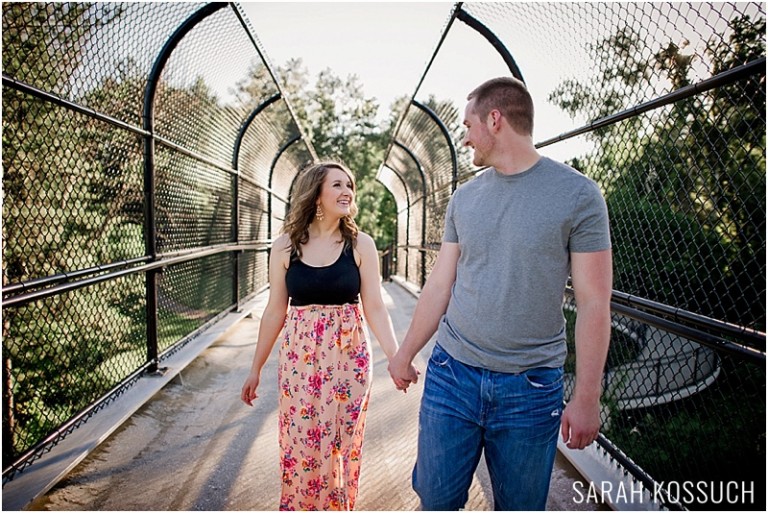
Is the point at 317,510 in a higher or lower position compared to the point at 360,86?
lower

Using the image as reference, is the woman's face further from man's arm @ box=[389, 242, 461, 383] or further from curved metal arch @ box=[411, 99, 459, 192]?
curved metal arch @ box=[411, 99, 459, 192]

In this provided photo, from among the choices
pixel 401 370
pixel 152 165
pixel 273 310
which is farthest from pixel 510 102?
pixel 152 165

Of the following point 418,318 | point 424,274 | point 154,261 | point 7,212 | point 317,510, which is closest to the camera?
point 418,318

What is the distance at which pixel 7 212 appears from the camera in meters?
4.50

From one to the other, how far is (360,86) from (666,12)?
35.1m

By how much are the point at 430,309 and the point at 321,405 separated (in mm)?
695

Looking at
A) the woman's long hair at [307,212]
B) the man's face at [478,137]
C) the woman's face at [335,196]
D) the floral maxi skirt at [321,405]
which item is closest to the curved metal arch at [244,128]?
the woman's long hair at [307,212]

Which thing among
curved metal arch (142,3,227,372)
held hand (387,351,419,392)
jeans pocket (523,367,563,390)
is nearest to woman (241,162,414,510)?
held hand (387,351,419,392)

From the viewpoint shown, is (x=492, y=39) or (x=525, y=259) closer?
(x=525, y=259)

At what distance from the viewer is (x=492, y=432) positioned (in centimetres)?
174

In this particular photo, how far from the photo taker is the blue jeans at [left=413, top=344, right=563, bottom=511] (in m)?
1.70

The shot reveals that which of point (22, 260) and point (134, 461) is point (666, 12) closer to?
point (134, 461)

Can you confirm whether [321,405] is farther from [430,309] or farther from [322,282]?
[430,309]

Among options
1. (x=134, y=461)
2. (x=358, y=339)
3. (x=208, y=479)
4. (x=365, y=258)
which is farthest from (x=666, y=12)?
(x=134, y=461)
